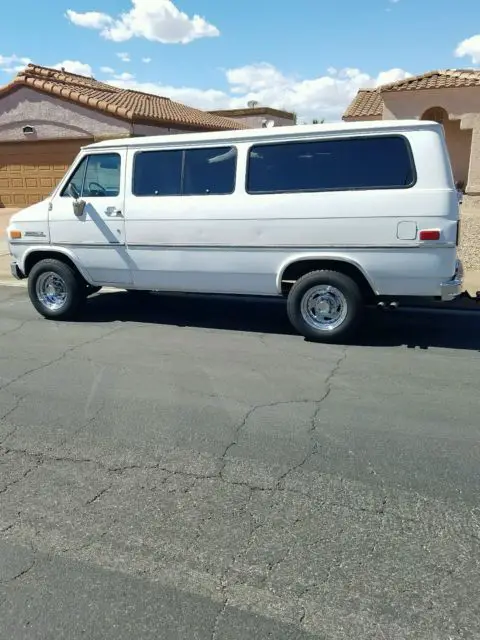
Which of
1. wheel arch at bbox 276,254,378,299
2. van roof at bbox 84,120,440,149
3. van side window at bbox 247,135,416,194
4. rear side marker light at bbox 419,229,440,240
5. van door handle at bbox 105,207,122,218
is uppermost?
van roof at bbox 84,120,440,149

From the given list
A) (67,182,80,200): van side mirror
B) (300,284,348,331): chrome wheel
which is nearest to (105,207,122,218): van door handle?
(67,182,80,200): van side mirror

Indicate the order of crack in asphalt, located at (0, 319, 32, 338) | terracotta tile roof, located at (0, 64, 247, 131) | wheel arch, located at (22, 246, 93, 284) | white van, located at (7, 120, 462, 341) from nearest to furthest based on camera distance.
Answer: white van, located at (7, 120, 462, 341), crack in asphalt, located at (0, 319, 32, 338), wheel arch, located at (22, 246, 93, 284), terracotta tile roof, located at (0, 64, 247, 131)

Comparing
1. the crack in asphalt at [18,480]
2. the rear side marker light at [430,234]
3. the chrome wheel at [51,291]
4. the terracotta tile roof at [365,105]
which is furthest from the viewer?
the terracotta tile roof at [365,105]

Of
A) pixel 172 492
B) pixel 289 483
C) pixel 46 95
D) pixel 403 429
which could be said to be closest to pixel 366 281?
pixel 403 429

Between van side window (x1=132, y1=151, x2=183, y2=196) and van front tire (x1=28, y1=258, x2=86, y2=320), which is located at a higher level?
van side window (x1=132, y1=151, x2=183, y2=196)

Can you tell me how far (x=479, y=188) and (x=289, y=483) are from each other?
15821mm

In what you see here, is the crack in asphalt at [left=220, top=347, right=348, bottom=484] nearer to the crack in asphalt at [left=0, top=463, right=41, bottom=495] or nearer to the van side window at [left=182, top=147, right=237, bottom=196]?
the crack in asphalt at [left=0, top=463, right=41, bottom=495]

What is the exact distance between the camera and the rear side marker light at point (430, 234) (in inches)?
200

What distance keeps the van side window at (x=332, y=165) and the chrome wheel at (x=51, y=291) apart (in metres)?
2.94

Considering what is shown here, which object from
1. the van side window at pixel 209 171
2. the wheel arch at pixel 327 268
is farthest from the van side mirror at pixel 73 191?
the wheel arch at pixel 327 268

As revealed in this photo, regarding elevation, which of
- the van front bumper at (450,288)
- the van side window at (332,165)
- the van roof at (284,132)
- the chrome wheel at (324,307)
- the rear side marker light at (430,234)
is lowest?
the chrome wheel at (324,307)

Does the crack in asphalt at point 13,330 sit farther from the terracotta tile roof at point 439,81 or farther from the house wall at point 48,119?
the terracotta tile roof at point 439,81

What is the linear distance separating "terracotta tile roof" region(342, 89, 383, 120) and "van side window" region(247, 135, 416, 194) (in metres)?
15.3

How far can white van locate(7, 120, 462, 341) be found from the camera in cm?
517
